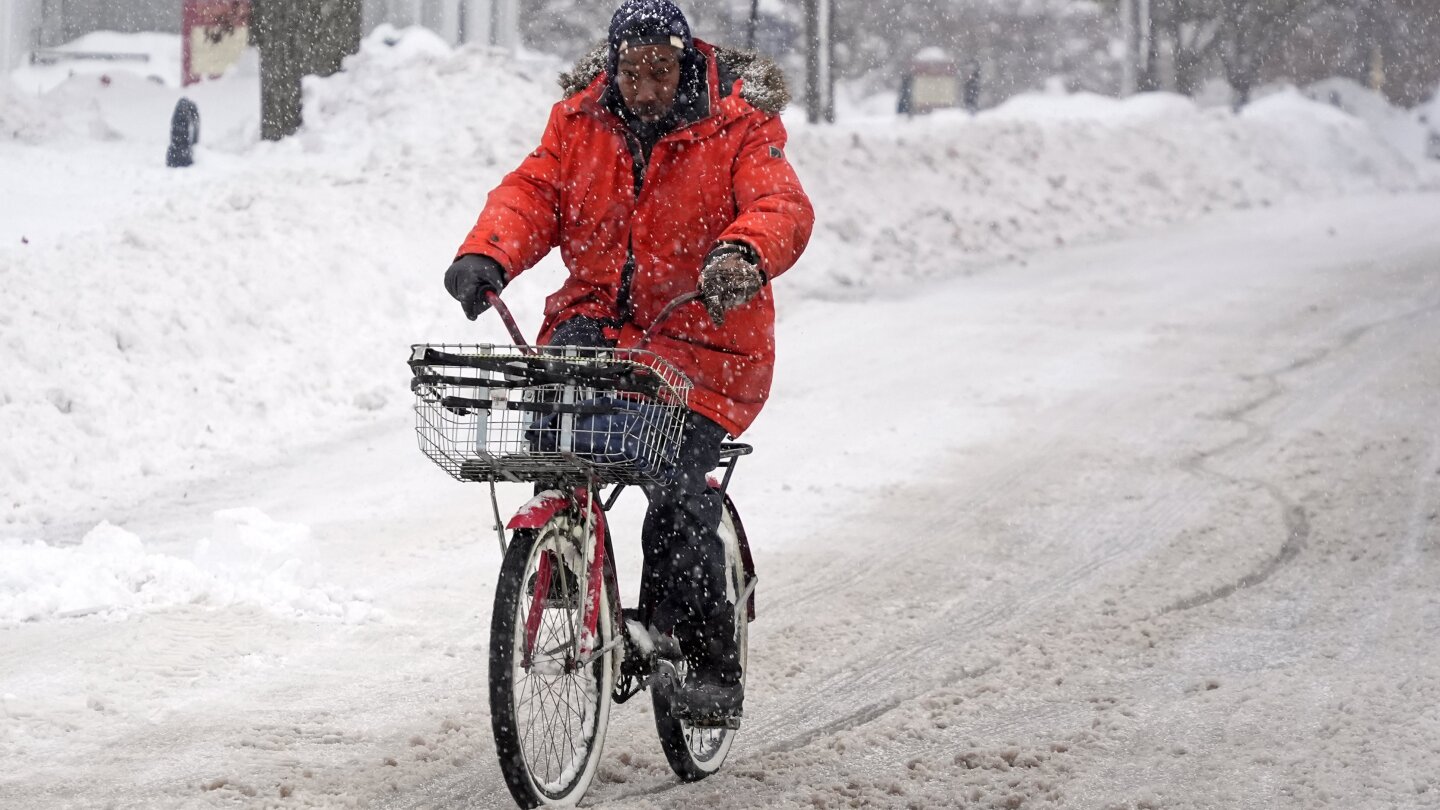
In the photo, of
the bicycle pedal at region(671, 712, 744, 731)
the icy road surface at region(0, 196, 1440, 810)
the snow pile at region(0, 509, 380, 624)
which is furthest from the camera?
the snow pile at region(0, 509, 380, 624)

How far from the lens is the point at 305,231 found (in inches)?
442

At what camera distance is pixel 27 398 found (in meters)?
8.31

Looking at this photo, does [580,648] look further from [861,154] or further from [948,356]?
[861,154]

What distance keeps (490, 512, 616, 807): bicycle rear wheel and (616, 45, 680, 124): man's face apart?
1.03 m

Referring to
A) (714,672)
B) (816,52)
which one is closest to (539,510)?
(714,672)

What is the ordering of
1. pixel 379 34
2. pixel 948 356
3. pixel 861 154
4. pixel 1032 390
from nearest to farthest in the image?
pixel 1032 390, pixel 948 356, pixel 379 34, pixel 861 154

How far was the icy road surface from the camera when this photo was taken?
446 centimetres

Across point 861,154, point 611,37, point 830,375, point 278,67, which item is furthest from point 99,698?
point 861,154

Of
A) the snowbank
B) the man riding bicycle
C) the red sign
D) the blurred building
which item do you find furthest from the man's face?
the red sign

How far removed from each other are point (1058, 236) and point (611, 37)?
550 inches

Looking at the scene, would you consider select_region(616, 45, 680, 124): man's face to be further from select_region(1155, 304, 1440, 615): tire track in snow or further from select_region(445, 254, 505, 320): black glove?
select_region(1155, 304, 1440, 615): tire track in snow

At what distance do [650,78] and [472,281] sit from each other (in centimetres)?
69

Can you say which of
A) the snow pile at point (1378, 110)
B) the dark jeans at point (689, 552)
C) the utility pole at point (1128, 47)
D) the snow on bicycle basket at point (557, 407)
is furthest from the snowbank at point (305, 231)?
the snow pile at point (1378, 110)

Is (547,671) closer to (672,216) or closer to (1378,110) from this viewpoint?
(672,216)
